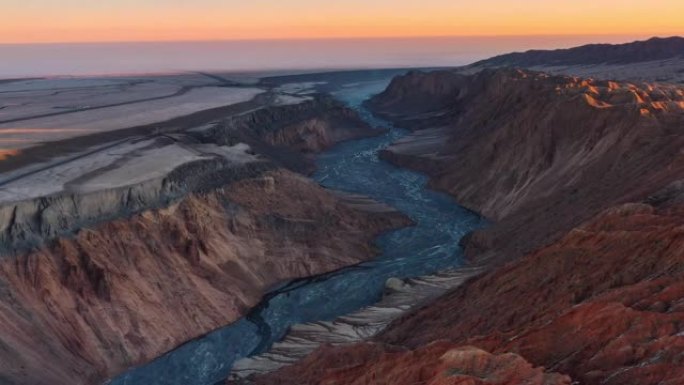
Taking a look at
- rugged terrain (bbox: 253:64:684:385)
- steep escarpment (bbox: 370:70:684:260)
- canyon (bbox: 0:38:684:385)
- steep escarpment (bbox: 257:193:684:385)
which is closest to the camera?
steep escarpment (bbox: 257:193:684:385)

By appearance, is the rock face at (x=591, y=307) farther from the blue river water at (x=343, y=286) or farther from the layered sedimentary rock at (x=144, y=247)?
the layered sedimentary rock at (x=144, y=247)

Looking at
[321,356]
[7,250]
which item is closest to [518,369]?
[321,356]

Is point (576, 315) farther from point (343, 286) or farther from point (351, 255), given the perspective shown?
point (351, 255)

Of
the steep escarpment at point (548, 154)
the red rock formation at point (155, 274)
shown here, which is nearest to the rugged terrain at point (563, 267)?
the steep escarpment at point (548, 154)

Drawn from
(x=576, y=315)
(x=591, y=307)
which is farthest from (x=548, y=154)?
(x=576, y=315)

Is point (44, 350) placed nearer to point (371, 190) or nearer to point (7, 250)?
point (7, 250)

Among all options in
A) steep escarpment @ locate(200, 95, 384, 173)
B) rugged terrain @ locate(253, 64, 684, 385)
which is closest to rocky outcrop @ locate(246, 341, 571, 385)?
rugged terrain @ locate(253, 64, 684, 385)

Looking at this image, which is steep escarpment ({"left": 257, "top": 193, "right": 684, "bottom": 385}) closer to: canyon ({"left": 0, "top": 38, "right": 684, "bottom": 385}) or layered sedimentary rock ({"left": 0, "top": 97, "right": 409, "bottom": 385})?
canyon ({"left": 0, "top": 38, "right": 684, "bottom": 385})

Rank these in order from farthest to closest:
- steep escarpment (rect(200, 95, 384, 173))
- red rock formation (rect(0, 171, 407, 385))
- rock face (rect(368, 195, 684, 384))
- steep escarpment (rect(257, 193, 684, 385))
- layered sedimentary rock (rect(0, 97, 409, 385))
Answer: steep escarpment (rect(200, 95, 384, 173)), layered sedimentary rock (rect(0, 97, 409, 385)), red rock formation (rect(0, 171, 407, 385)), steep escarpment (rect(257, 193, 684, 385)), rock face (rect(368, 195, 684, 384))
